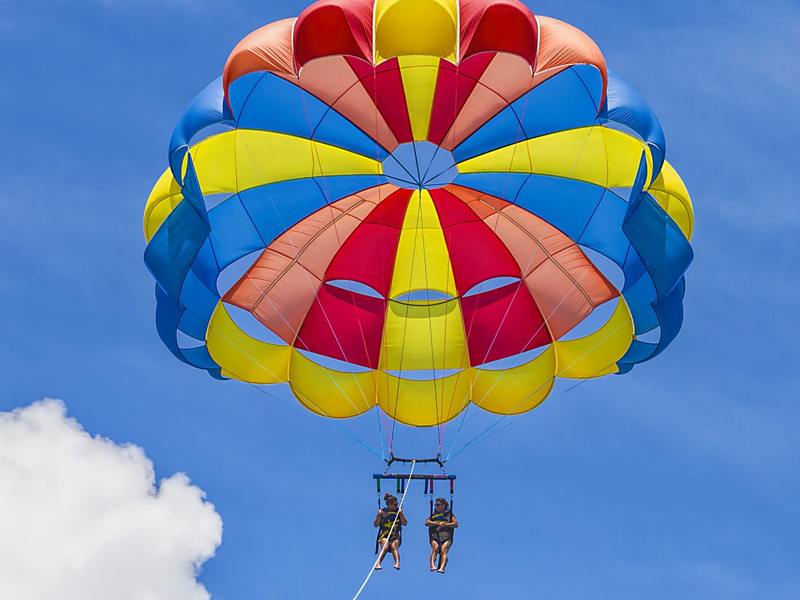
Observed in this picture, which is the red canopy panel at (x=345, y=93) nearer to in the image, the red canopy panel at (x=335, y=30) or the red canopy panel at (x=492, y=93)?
the red canopy panel at (x=492, y=93)

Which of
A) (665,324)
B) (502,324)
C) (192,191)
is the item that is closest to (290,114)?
(192,191)

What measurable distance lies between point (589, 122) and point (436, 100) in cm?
179

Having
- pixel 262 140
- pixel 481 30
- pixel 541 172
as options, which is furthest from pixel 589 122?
pixel 262 140

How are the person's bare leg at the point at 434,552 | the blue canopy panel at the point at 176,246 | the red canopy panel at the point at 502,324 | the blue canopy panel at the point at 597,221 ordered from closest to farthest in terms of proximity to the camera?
the blue canopy panel at the point at 176,246 → the person's bare leg at the point at 434,552 → the blue canopy panel at the point at 597,221 → the red canopy panel at the point at 502,324

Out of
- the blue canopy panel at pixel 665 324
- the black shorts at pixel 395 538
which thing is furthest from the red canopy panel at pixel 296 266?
the blue canopy panel at pixel 665 324

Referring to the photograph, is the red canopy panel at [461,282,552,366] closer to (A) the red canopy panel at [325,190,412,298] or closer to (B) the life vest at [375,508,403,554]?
(A) the red canopy panel at [325,190,412,298]

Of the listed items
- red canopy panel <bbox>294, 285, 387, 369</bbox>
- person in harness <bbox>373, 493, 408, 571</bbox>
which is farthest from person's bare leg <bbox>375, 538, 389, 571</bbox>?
red canopy panel <bbox>294, 285, 387, 369</bbox>

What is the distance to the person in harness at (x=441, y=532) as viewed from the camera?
16.3m

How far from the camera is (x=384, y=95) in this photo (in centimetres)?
1683

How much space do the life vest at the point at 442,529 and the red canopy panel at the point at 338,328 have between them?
2.20 m

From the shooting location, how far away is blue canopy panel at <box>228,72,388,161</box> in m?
16.1

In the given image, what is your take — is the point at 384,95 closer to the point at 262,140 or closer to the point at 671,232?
the point at 262,140

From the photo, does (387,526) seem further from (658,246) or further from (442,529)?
(658,246)

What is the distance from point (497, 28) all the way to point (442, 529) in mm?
5554
